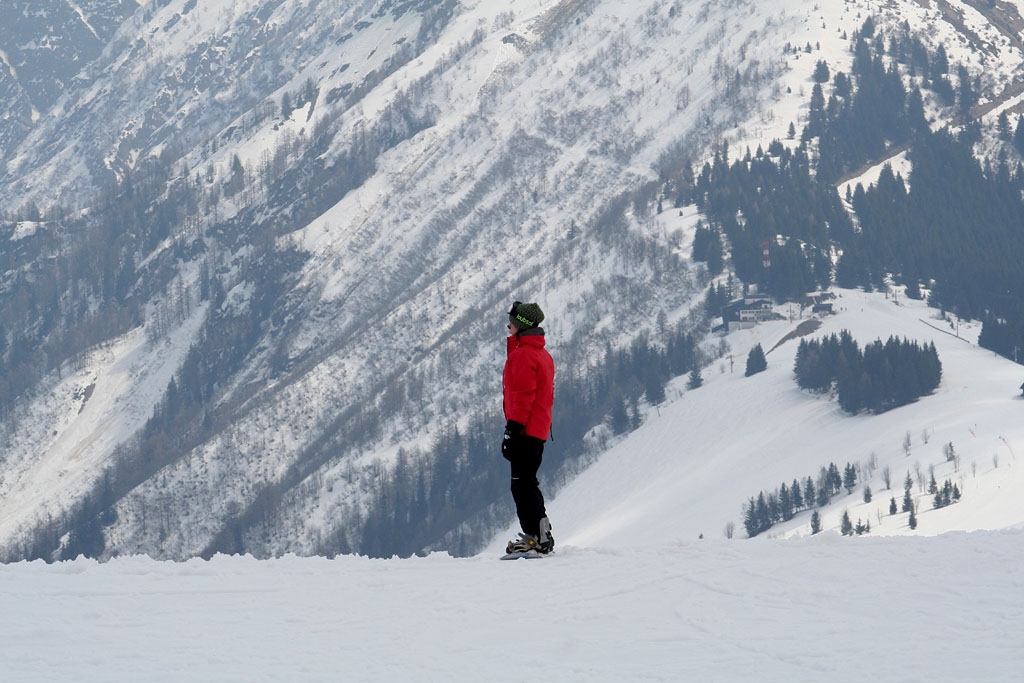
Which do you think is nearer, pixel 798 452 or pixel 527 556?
pixel 527 556

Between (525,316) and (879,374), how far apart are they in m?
163

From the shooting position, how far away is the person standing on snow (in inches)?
715

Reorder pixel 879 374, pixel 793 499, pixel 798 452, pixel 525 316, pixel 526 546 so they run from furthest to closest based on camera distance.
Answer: pixel 879 374
pixel 798 452
pixel 793 499
pixel 526 546
pixel 525 316

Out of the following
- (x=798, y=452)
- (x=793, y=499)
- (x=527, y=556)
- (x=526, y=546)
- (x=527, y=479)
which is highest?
(x=527, y=479)

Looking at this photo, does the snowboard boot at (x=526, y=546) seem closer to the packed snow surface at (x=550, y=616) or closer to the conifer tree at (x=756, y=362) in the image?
the packed snow surface at (x=550, y=616)

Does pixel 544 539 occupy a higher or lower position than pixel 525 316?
lower

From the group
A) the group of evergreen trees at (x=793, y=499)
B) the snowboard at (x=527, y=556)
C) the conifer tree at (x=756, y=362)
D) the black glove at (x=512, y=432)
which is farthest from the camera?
the conifer tree at (x=756, y=362)

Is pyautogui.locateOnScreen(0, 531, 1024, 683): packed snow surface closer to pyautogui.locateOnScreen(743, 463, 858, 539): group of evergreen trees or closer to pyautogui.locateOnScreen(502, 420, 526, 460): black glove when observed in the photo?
pyautogui.locateOnScreen(502, 420, 526, 460): black glove

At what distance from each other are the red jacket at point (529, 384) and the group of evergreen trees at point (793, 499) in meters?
131

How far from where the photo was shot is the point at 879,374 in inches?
6870

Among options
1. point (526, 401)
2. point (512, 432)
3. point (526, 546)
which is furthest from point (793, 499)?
point (526, 401)

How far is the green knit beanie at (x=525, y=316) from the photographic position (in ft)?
59.8

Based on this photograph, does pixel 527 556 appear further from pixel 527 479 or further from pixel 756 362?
pixel 756 362

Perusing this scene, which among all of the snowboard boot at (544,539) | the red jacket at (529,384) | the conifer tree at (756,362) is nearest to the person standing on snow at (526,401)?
the red jacket at (529,384)
